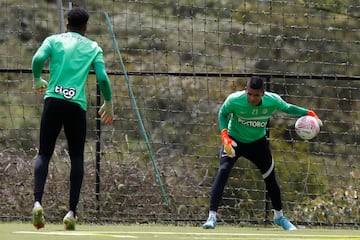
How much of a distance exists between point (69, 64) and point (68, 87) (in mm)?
211

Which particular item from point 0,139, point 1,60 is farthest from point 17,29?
point 0,139

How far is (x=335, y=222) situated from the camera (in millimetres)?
14297

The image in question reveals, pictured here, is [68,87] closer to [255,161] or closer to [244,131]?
[244,131]

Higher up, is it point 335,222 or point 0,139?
point 0,139

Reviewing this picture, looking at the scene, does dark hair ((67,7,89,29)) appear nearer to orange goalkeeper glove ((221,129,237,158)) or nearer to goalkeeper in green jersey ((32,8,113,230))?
goalkeeper in green jersey ((32,8,113,230))

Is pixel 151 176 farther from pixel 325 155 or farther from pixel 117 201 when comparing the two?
pixel 325 155

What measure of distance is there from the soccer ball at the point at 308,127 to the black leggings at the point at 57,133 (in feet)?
9.50

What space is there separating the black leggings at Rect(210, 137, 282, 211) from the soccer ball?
42cm

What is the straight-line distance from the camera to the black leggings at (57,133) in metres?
9.88

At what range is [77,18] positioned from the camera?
9984 mm

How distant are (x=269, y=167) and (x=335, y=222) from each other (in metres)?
2.46

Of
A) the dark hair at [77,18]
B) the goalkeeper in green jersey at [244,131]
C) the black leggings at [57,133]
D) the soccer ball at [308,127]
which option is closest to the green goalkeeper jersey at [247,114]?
the goalkeeper in green jersey at [244,131]

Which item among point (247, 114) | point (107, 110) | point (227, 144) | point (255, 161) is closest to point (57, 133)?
point (107, 110)

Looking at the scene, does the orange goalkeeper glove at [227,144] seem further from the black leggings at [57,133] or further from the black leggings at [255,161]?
the black leggings at [57,133]
